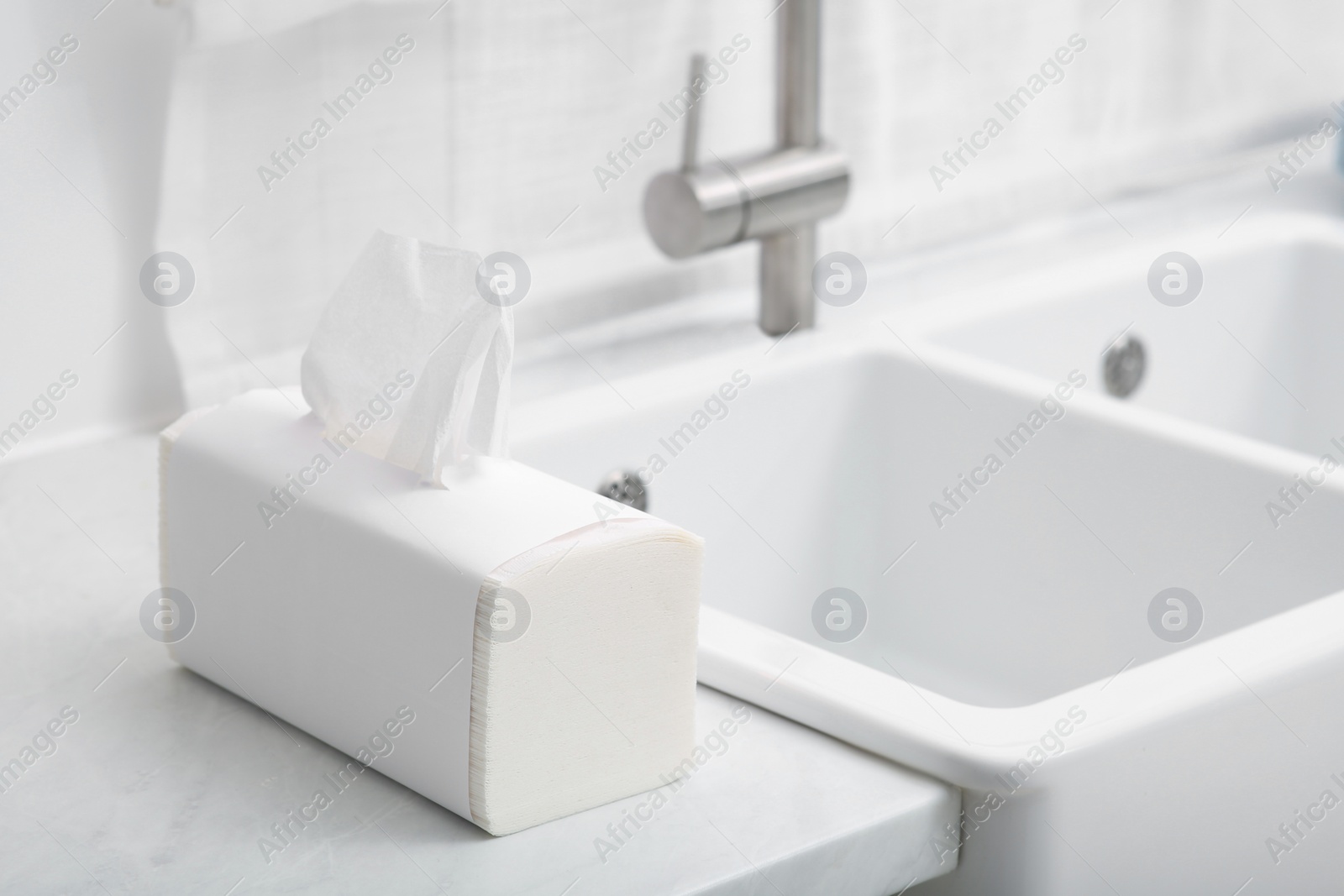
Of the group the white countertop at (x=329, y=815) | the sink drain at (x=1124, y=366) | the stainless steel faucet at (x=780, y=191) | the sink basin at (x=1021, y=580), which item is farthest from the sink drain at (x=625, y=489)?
the sink drain at (x=1124, y=366)

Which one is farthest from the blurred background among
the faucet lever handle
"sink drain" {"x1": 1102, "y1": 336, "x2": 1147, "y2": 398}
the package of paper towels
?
the package of paper towels

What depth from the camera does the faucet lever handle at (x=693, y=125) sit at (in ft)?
3.42

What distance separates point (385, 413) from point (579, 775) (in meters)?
0.17

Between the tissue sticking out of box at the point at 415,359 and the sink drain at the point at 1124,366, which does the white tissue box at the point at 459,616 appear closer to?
the tissue sticking out of box at the point at 415,359

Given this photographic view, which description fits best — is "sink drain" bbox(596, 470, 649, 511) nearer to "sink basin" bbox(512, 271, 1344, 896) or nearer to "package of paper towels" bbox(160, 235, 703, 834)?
"sink basin" bbox(512, 271, 1344, 896)

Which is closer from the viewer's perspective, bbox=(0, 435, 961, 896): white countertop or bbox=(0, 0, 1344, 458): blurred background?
bbox=(0, 435, 961, 896): white countertop

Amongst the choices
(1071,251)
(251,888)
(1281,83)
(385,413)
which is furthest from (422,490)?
(1281,83)

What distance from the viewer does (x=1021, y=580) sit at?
1013 mm

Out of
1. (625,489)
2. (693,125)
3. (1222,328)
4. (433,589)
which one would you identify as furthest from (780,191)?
(433,589)

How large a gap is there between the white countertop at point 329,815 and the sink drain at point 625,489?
0.27 meters

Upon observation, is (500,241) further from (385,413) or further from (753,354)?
(385,413)

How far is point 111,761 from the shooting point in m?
0.66

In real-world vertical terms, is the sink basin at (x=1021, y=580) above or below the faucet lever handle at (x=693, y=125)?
below

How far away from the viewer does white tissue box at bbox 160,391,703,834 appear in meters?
0.58
